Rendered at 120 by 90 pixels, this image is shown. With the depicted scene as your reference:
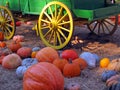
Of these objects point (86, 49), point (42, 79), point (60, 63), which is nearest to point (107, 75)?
point (60, 63)

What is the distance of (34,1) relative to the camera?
7574mm

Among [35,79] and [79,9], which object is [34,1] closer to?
[79,9]

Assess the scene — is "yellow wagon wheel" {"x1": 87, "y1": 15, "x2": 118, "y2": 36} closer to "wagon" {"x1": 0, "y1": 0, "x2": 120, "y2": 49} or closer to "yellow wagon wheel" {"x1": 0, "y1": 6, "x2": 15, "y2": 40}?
"wagon" {"x1": 0, "y1": 0, "x2": 120, "y2": 49}

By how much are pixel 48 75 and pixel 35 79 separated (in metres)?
0.19

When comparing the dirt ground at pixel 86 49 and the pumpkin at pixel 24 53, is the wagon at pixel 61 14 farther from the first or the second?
the pumpkin at pixel 24 53

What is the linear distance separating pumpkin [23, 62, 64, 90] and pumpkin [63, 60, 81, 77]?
81 centimetres

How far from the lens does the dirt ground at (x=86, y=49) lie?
498 centimetres

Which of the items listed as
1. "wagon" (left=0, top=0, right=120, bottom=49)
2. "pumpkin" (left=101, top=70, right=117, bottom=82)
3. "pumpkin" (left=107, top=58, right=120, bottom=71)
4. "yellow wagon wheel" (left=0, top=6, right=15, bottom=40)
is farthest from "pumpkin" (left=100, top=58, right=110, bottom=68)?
"yellow wagon wheel" (left=0, top=6, right=15, bottom=40)

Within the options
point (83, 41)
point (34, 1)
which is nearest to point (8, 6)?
point (34, 1)

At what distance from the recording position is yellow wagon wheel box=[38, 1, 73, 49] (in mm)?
6688

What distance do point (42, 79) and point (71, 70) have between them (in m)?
1.00

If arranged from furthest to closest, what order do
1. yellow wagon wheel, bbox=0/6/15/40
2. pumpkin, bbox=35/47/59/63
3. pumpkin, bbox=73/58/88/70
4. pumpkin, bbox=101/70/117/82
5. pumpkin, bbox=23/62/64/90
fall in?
yellow wagon wheel, bbox=0/6/15/40, pumpkin, bbox=35/47/59/63, pumpkin, bbox=73/58/88/70, pumpkin, bbox=101/70/117/82, pumpkin, bbox=23/62/64/90

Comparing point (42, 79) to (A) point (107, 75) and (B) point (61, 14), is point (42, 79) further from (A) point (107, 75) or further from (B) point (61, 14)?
(B) point (61, 14)

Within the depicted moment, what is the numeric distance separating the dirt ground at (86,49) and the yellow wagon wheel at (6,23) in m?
0.27
